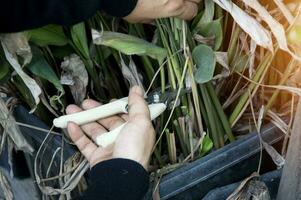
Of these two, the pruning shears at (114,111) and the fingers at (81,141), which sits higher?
the pruning shears at (114,111)

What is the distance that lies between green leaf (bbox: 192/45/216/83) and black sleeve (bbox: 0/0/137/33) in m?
0.10

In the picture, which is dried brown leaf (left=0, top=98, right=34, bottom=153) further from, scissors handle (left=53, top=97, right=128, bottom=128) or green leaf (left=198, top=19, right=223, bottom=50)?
green leaf (left=198, top=19, right=223, bottom=50)

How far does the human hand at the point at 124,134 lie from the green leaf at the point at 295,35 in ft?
0.63

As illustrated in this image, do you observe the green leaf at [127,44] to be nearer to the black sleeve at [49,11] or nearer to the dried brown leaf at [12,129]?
the black sleeve at [49,11]

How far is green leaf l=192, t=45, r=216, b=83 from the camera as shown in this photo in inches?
26.1

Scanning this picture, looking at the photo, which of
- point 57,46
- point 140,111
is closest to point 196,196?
point 140,111

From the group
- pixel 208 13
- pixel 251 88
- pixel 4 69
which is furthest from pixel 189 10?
pixel 4 69

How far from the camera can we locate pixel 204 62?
675 mm

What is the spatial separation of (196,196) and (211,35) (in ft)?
0.72

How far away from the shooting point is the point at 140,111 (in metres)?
0.66

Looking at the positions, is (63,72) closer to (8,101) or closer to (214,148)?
(8,101)

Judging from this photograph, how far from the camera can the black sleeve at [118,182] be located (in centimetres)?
63

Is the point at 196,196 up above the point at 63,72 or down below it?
below

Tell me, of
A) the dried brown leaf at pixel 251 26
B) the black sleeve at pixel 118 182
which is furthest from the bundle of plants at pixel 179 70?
the black sleeve at pixel 118 182
